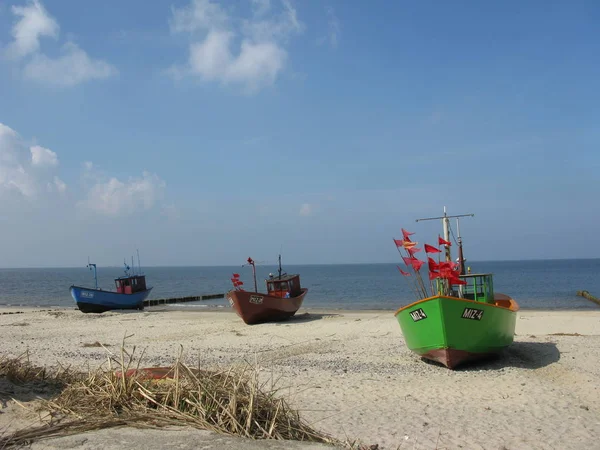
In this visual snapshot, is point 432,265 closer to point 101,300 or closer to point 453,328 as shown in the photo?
point 453,328

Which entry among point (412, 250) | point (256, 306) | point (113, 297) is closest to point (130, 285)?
point (113, 297)

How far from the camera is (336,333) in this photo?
20234 millimetres

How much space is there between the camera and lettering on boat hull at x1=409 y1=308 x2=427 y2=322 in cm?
1233

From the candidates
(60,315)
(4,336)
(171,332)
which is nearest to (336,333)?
A: (171,332)

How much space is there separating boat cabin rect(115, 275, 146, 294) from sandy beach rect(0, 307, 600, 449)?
52.0ft

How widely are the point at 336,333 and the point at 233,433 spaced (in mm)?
16013

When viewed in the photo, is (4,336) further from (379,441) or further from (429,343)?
(379,441)

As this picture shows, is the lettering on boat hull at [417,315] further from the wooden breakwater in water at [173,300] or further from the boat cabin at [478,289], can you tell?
the wooden breakwater in water at [173,300]

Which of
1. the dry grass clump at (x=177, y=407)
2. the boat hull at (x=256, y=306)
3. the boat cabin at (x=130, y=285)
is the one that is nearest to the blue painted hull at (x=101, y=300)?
the boat cabin at (x=130, y=285)

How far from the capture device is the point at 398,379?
442 inches

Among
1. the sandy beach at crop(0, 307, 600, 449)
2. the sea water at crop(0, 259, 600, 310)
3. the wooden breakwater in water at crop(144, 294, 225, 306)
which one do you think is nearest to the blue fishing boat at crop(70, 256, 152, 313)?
the sea water at crop(0, 259, 600, 310)

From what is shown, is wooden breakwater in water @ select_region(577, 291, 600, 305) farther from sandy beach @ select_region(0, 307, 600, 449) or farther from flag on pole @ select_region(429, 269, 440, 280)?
flag on pole @ select_region(429, 269, 440, 280)

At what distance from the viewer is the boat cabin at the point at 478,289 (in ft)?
47.7

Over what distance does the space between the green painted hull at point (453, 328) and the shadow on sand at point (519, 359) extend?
0.36 metres
